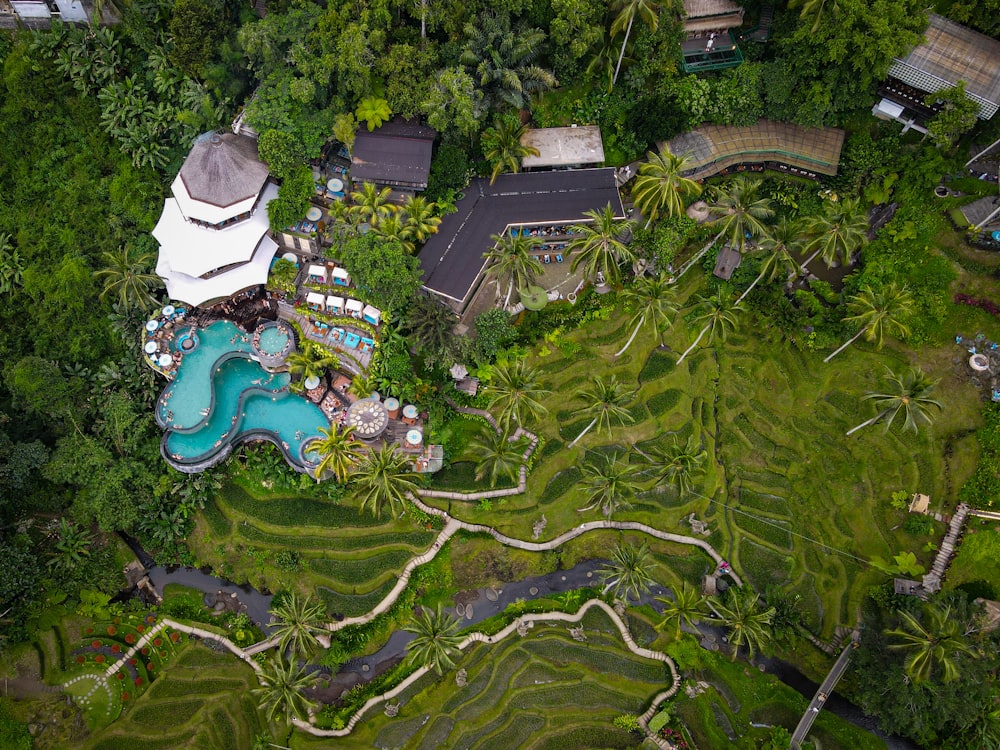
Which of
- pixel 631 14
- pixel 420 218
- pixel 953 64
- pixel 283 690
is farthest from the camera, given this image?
pixel 420 218

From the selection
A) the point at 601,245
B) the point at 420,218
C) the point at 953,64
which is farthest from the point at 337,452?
the point at 953,64

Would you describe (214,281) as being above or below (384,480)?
above

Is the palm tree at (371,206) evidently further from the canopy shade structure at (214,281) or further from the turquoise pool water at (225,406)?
the turquoise pool water at (225,406)

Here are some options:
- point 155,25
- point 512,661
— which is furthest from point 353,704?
point 155,25

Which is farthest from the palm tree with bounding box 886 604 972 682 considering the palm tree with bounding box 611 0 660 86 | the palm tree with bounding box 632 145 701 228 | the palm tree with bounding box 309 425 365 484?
the palm tree with bounding box 611 0 660 86

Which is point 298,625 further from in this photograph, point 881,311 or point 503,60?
point 881,311

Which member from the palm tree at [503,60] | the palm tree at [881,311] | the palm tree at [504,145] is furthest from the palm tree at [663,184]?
the palm tree at [881,311]
